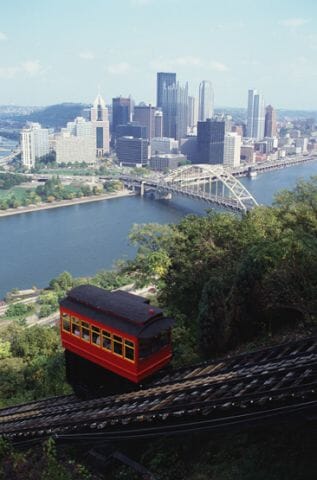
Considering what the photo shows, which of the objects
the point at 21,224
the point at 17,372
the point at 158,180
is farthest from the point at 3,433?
the point at 158,180

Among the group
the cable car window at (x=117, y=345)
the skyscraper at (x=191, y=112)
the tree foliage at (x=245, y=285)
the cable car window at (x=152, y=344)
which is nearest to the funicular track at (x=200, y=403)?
the cable car window at (x=152, y=344)

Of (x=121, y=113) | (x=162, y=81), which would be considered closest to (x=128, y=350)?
(x=121, y=113)

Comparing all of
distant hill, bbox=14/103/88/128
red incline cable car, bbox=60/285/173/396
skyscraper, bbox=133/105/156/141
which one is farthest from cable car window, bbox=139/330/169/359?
distant hill, bbox=14/103/88/128

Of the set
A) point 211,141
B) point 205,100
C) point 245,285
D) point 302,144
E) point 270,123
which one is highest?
point 205,100

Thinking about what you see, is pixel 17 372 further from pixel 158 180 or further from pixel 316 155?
pixel 316 155

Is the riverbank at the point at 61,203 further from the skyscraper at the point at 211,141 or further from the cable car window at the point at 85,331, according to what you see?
the cable car window at the point at 85,331

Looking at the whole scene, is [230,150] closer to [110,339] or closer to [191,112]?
[191,112]
